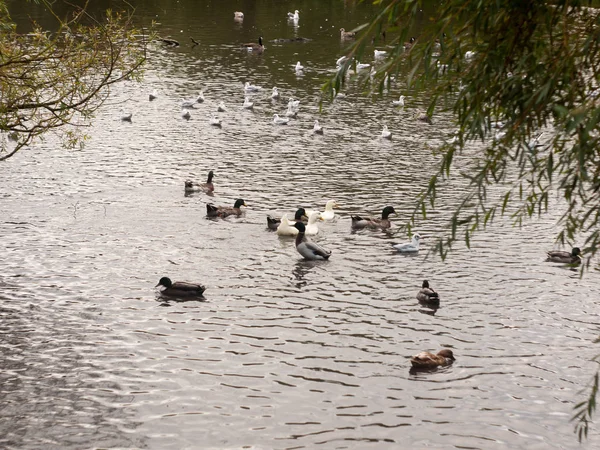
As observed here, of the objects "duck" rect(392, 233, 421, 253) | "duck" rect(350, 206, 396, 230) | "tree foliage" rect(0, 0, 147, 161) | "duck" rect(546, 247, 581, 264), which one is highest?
"tree foliage" rect(0, 0, 147, 161)

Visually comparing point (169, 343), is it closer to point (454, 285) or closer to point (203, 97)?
point (454, 285)

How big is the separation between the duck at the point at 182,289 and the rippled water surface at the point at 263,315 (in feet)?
1.04

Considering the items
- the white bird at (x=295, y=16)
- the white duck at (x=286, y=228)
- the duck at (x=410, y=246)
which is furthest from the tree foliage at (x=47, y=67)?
the white bird at (x=295, y=16)

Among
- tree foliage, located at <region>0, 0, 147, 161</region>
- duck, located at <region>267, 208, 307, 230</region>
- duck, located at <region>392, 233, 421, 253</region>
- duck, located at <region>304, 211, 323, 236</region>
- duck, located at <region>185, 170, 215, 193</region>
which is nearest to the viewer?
Result: tree foliage, located at <region>0, 0, 147, 161</region>

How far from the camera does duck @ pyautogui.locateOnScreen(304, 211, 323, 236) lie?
28094 millimetres

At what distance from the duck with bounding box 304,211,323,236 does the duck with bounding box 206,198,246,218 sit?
102 inches

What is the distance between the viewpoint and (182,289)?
22.5 meters

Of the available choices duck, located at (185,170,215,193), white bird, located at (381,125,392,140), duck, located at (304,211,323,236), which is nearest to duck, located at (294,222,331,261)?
duck, located at (304,211,323,236)

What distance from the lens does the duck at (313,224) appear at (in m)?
28.1

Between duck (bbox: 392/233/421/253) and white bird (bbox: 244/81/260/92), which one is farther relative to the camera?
white bird (bbox: 244/81/260/92)

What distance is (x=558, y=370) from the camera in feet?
62.0

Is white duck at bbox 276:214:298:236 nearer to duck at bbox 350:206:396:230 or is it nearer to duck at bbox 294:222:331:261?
duck at bbox 294:222:331:261

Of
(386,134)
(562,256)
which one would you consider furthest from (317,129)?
(562,256)

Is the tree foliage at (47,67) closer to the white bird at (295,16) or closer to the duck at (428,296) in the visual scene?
the duck at (428,296)
